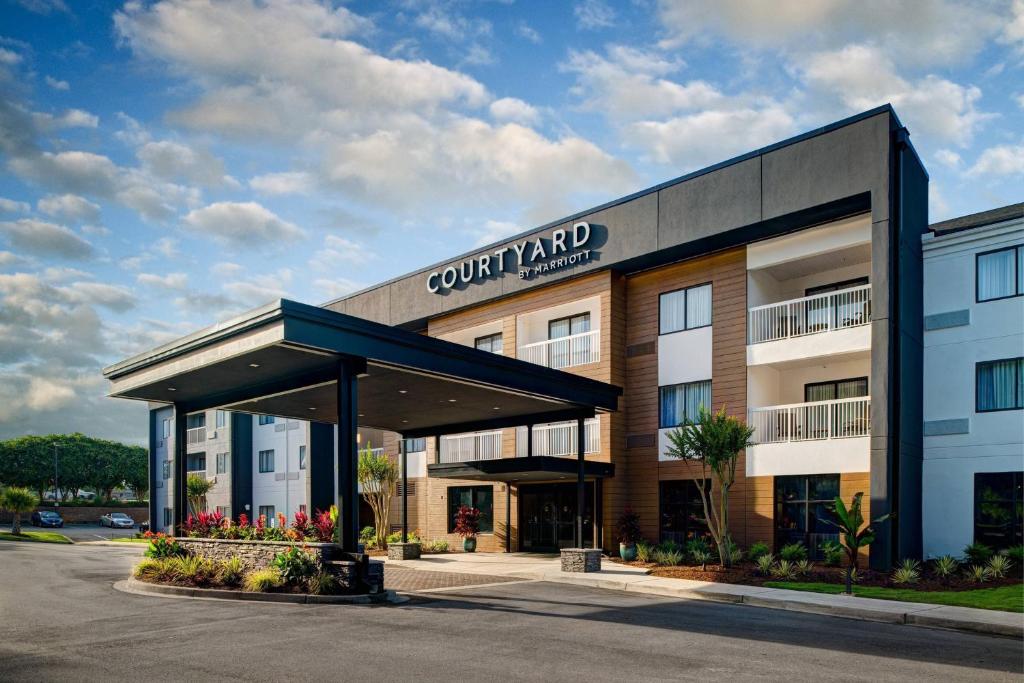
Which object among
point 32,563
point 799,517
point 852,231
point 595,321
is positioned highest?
point 852,231

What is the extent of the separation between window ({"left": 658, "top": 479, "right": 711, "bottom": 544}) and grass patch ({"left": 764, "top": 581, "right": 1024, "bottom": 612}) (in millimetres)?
6494

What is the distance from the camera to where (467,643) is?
480 inches

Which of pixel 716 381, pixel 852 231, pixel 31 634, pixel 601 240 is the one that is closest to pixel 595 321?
pixel 601 240

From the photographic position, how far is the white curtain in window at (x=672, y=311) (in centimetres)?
2784

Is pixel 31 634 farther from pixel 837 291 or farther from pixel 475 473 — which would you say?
pixel 837 291

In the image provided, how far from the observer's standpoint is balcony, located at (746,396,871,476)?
22.8 meters

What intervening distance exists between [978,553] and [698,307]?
34.9 feet

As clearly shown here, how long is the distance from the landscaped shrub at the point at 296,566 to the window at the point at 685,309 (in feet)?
49.6

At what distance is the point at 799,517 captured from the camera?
2408 centimetres

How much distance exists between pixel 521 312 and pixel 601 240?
15.5ft

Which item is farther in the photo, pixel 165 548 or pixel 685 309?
pixel 685 309

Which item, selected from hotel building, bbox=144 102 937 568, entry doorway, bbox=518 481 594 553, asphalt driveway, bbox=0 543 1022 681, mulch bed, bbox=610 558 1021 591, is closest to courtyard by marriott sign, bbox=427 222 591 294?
hotel building, bbox=144 102 937 568

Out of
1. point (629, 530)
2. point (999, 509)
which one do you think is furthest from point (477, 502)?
point (999, 509)

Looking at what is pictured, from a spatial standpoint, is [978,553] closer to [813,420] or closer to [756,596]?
[813,420]
